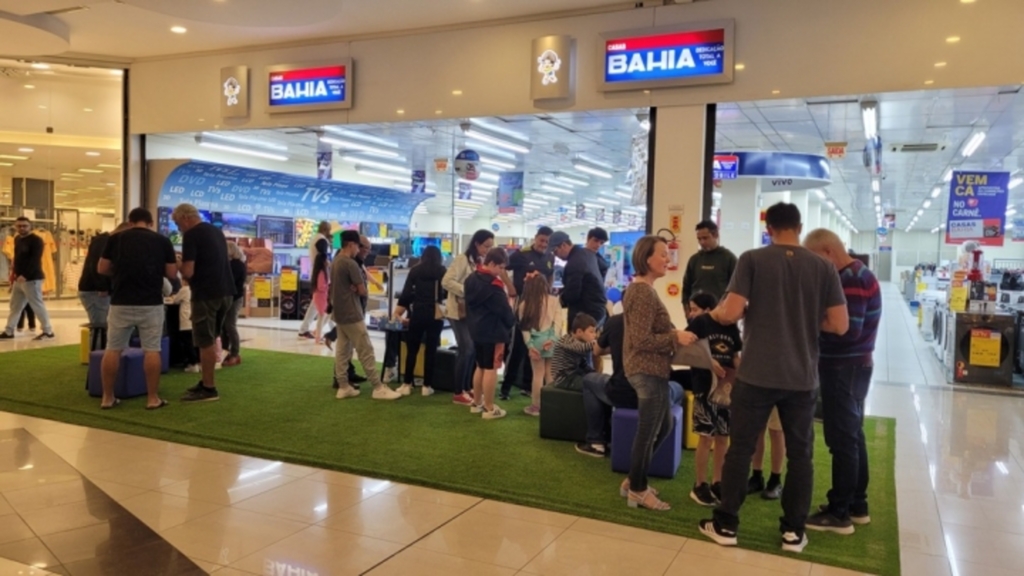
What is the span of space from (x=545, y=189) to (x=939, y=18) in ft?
50.9

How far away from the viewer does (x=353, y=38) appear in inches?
340

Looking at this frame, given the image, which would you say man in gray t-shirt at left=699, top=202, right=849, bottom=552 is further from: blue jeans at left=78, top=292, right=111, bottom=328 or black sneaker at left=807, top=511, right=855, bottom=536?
blue jeans at left=78, top=292, right=111, bottom=328

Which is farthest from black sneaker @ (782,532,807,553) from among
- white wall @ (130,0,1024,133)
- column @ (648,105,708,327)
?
white wall @ (130,0,1024,133)

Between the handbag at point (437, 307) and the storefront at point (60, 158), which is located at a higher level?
the storefront at point (60, 158)

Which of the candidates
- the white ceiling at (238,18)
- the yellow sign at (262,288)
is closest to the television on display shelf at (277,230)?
the yellow sign at (262,288)

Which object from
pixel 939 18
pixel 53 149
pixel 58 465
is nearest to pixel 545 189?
pixel 53 149

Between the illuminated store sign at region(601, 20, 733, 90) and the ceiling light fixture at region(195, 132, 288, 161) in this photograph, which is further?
the ceiling light fixture at region(195, 132, 288, 161)

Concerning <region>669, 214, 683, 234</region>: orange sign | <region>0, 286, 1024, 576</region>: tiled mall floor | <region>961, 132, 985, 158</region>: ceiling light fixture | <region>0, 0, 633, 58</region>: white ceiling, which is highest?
<region>0, 0, 633, 58</region>: white ceiling

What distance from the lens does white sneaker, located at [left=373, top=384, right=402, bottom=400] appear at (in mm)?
6578

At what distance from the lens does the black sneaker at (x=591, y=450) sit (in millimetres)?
4938

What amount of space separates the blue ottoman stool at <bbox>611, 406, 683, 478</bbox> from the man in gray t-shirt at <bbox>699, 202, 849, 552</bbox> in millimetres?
994

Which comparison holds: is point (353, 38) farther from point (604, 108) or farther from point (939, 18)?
point (939, 18)

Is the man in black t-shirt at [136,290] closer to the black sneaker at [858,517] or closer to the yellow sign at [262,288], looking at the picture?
the black sneaker at [858,517]

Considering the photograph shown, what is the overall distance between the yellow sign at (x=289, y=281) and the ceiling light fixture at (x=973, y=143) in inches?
452
